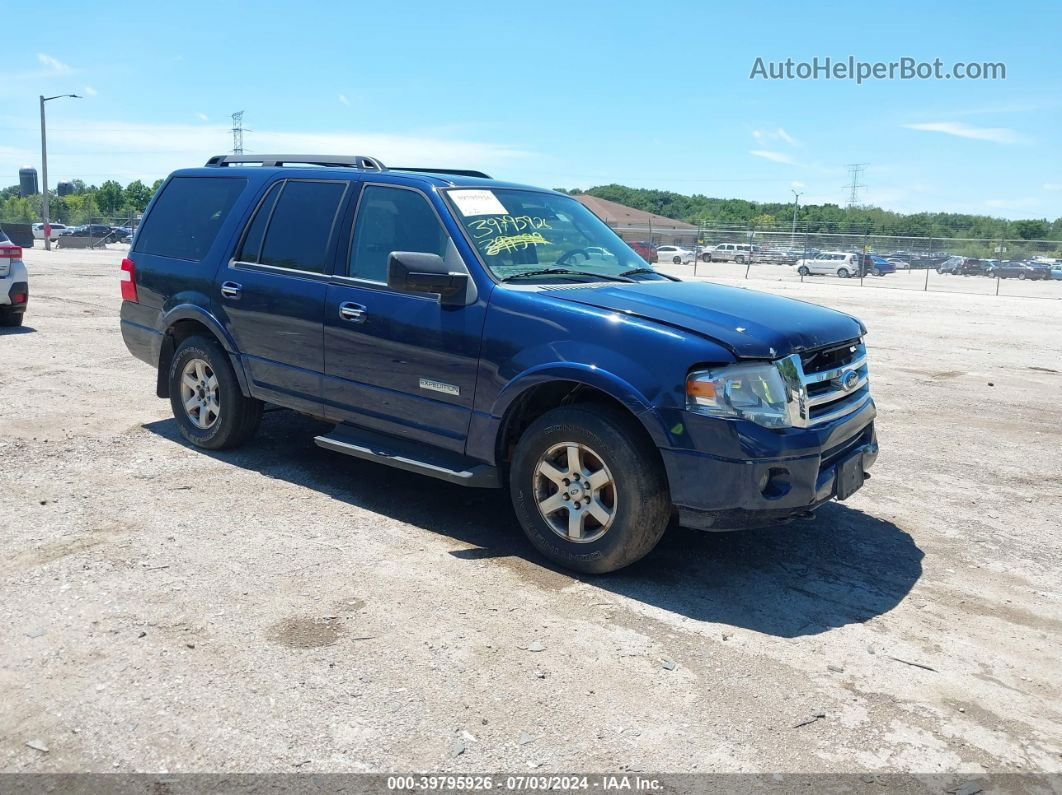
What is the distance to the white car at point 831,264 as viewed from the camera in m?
45.8

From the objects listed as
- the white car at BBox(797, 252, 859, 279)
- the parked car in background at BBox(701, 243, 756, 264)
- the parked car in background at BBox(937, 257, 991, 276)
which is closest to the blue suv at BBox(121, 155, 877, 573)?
the parked car in background at BBox(937, 257, 991, 276)

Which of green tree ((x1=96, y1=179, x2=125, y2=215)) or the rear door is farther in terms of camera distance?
green tree ((x1=96, y1=179, x2=125, y2=215))

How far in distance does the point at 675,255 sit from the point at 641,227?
847 inches

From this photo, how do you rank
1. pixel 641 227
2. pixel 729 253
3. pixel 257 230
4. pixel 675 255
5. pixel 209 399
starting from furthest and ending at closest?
pixel 641 227 < pixel 675 255 < pixel 729 253 < pixel 209 399 < pixel 257 230

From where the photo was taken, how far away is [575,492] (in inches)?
177

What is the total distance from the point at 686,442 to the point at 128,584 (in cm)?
267

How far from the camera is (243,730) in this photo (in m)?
3.12

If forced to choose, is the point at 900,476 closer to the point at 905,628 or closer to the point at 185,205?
the point at 905,628

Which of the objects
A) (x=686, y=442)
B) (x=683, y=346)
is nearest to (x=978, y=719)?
(x=686, y=442)

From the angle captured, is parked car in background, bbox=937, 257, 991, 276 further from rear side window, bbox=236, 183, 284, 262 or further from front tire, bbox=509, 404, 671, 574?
front tire, bbox=509, 404, 671, 574

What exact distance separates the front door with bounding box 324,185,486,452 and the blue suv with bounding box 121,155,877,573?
0.01 m

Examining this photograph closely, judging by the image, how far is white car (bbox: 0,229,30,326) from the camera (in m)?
11.9

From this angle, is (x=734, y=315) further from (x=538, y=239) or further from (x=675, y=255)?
(x=675, y=255)

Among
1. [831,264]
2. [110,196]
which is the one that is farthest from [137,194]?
[831,264]
